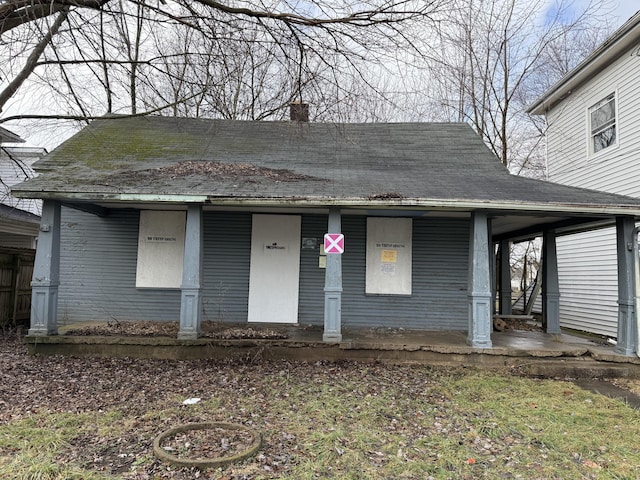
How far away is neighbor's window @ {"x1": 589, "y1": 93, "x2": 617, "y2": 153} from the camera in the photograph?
10031 millimetres

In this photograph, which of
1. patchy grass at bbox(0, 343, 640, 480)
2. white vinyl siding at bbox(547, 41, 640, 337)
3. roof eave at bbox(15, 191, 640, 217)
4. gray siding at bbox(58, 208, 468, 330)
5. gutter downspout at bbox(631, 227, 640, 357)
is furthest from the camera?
white vinyl siding at bbox(547, 41, 640, 337)

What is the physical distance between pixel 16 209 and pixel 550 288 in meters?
15.5

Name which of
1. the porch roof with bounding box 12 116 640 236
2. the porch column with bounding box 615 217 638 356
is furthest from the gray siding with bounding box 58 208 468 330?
the porch column with bounding box 615 217 638 356

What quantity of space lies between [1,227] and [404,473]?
46.0 ft

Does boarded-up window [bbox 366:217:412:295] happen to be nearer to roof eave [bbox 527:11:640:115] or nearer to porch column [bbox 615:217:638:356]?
porch column [bbox 615:217:638:356]

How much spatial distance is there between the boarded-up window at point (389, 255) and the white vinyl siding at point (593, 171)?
15.8ft

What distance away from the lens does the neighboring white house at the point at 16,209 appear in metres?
12.7

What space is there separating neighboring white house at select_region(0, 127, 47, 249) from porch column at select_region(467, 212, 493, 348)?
1062 cm

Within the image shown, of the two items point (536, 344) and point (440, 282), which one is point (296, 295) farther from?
point (536, 344)

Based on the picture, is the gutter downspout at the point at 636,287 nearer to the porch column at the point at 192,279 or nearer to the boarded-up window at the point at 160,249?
the porch column at the point at 192,279

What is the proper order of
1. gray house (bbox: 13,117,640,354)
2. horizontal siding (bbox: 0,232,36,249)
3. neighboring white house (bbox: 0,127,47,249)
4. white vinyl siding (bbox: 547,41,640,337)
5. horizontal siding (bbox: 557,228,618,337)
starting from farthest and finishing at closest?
horizontal siding (bbox: 0,232,36,249), neighboring white house (bbox: 0,127,47,249), horizontal siding (bbox: 557,228,618,337), white vinyl siding (bbox: 547,41,640,337), gray house (bbox: 13,117,640,354)

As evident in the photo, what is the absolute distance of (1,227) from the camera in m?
12.8

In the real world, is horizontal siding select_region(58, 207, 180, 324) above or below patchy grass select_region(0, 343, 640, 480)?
above

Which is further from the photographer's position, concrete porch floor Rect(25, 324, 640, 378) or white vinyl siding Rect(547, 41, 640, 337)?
white vinyl siding Rect(547, 41, 640, 337)
